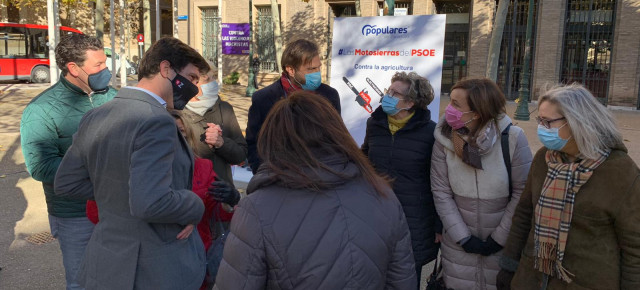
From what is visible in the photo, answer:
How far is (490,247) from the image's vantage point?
9.54 ft

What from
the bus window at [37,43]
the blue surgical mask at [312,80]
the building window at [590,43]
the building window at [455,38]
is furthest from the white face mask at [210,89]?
the bus window at [37,43]

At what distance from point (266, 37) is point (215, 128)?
23.8m

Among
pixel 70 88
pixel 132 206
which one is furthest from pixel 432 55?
pixel 132 206

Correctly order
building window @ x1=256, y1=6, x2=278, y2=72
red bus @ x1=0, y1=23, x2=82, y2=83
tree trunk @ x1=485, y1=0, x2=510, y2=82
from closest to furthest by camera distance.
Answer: tree trunk @ x1=485, y1=0, x2=510, y2=82, red bus @ x1=0, y1=23, x2=82, y2=83, building window @ x1=256, y1=6, x2=278, y2=72

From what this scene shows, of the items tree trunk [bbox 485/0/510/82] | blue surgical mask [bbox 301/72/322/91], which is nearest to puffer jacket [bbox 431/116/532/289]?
blue surgical mask [bbox 301/72/322/91]

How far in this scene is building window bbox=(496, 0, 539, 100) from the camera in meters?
20.5

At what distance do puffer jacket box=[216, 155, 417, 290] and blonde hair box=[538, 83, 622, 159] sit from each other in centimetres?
114

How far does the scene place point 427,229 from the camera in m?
3.19

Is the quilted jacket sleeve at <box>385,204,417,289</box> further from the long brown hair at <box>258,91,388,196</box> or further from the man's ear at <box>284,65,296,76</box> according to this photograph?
the man's ear at <box>284,65,296,76</box>

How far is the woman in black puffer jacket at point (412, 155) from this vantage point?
3162 millimetres

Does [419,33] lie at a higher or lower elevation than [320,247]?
higher

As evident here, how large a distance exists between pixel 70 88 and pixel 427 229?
2.30 m

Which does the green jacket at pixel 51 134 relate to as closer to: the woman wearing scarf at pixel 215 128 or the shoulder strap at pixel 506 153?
the woman wearing scarf at pixel 215 128

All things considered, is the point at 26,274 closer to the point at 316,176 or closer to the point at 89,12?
the point at 316,176
